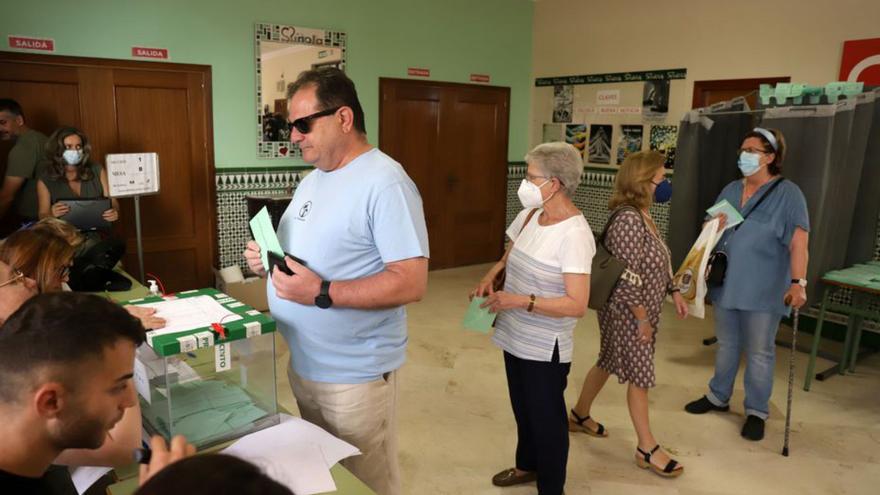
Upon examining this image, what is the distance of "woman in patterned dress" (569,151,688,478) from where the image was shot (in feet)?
8.43

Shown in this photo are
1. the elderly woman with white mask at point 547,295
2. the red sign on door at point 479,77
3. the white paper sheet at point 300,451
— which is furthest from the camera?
the red sign on door at point 479,77

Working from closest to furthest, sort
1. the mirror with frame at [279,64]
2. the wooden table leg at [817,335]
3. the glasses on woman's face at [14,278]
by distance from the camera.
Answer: the glasses on woman's face at [14,278], the wooden table leg at [817,335], the mirror with frame at [279,64]

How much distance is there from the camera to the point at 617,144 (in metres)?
6.23

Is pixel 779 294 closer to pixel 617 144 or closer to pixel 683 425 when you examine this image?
pixel 683 425

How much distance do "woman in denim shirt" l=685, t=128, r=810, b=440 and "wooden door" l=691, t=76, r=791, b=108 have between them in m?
2.06

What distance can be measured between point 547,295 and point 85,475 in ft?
5.00

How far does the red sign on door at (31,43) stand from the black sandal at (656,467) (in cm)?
480

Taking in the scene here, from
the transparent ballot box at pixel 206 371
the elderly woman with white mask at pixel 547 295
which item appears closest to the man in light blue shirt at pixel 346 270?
the transparent ballot box at pixel 206 371

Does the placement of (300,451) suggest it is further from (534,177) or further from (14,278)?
(534,177)

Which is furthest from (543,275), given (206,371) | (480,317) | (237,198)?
(237,198)

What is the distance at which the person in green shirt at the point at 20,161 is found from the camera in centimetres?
401

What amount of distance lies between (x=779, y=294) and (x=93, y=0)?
5.05 m

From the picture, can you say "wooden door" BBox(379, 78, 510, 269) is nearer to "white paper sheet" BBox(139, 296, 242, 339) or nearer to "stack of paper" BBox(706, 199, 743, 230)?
"stack of paper" BBox(706, 199, 743, 230)

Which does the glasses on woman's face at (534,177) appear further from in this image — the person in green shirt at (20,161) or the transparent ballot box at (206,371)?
the person in green shirt at (20,161)
